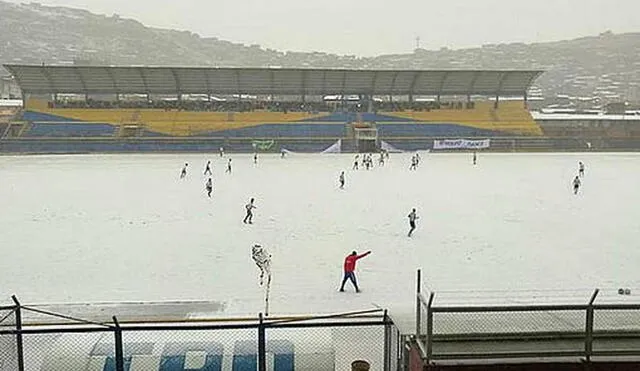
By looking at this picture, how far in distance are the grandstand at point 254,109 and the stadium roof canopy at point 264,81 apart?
9cm

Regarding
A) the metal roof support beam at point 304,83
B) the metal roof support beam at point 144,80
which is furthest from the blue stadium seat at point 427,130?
the metal roof support beam at point 144,80

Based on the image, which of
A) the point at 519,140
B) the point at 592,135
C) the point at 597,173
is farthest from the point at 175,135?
the point at 592,135

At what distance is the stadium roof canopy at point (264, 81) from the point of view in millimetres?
55656

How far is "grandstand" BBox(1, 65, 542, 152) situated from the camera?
2085 inches

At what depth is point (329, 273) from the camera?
13.1 meters

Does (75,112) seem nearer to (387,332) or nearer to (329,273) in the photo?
(329,273)

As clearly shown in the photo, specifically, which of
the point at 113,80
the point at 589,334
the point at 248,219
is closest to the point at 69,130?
the point at 113,80

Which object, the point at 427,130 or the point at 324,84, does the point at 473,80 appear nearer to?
the point at 427,130

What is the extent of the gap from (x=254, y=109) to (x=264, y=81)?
291cm

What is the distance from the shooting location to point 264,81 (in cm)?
5797

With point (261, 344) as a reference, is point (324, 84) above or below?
above

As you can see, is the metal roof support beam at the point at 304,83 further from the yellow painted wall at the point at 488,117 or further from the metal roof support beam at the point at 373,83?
the yellow painted wall at the point at 488,117

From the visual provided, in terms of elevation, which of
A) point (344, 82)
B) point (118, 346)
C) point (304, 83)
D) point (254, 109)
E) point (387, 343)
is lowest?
point (387, 343)

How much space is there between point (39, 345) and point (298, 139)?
46278 mm
